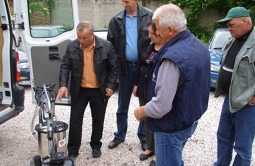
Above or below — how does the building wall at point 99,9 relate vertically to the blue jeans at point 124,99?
above

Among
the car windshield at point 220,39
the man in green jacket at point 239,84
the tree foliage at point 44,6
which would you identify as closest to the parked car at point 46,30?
the tree foliage at point 44,6

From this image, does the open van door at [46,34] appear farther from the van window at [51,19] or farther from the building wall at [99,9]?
the building wall at [99,9]

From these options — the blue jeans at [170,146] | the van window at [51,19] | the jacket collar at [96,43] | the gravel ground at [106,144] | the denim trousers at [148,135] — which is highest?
the van window at [51,19]

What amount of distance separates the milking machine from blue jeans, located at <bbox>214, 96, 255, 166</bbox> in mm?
1590

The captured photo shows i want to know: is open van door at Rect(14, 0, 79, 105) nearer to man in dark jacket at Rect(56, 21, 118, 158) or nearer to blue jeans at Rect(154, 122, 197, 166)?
man in dark jacket at Rect(56, 21, 118, 158)

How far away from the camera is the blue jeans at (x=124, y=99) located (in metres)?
4.22

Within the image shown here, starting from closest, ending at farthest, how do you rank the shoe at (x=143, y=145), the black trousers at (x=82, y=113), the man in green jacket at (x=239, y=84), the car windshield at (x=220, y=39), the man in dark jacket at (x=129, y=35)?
the man in green jacket at (x=239, y=84), the black trousers at (x=82, y=113), the man in dark jacket at (x=129, y=35), the shoe at (x=143, y=145), the car windshield at (x=220, y=39)

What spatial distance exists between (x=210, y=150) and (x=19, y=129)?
2.83m

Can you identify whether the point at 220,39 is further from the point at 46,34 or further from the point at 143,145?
the point at 46,34

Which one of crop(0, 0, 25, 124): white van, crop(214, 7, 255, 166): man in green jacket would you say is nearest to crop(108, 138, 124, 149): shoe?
crop(0, 0, 25, 124): white van

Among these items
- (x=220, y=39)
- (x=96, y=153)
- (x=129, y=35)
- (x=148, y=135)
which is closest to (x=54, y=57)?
(x=129, y=35)

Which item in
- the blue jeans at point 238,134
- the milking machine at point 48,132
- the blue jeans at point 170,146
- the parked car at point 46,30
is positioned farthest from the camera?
the parked car at point 46,30

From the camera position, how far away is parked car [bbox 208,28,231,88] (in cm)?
696

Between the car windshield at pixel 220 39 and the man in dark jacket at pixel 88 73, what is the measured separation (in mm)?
4462
